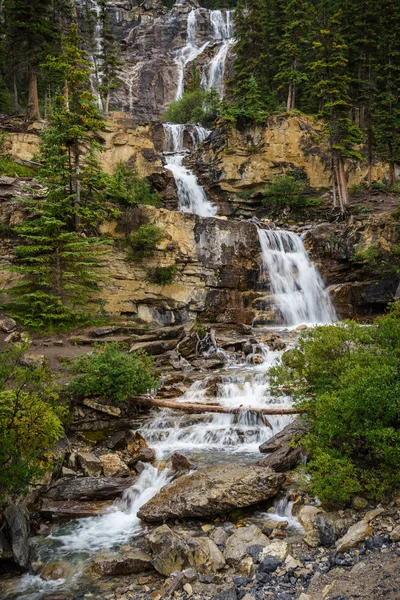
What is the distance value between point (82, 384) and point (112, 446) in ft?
6.23

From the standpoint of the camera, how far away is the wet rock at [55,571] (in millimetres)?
6184

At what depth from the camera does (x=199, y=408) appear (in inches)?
449

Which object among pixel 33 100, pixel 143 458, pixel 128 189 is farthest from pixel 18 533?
pixel 33 100

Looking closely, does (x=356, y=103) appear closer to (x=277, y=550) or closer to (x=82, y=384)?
(x=82, y=384)

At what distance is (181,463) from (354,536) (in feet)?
14.0

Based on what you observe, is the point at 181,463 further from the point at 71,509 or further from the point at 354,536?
the point at 354,536

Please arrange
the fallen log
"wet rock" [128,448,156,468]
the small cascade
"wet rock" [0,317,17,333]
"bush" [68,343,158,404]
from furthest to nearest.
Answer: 1. the small cascade
2. "wet rock" [0,317,17,333]
3. "bush" [68,343,158,404]
4. the fallen log
5. "wet rock" [128,448,156,468]

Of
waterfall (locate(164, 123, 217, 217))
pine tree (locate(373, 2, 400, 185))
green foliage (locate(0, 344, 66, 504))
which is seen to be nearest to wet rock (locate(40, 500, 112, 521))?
green foliage (locate(0, 344, 66, 504))

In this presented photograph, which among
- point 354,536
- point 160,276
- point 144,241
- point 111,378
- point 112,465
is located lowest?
point 112,465

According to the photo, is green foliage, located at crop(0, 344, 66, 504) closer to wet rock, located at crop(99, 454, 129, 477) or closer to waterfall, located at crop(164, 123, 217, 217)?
wet rock, located at crop(99, 454, 129, 477)

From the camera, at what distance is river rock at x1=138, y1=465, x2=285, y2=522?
23.0 ft

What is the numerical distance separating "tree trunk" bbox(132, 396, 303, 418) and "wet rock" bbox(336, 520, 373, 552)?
15.8ft

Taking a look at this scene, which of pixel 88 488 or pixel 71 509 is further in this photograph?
pixel 88 488

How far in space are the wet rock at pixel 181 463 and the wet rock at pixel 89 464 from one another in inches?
66.9
